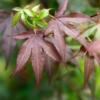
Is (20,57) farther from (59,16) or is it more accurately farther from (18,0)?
(18,0)

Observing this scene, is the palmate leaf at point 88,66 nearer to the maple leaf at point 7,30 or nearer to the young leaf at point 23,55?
the young leaf at point 23,55

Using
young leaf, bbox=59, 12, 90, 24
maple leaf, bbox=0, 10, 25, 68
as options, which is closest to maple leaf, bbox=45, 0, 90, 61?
young leaf, bbox=59, 12, 90, 24

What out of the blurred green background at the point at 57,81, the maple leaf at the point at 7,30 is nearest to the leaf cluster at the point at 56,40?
the maple leaf at the point at 7,30

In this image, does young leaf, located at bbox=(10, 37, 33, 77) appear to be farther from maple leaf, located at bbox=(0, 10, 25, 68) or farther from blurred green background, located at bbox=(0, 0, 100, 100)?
blurred green background, located at bbox=(0, 0, 100, 100)

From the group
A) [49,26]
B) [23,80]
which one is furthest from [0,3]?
[49,26]

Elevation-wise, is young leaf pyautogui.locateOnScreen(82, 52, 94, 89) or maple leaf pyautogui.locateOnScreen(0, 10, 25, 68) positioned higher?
maple leaf pyautogui.locateOnScreen(0, 10, 25, 68)
